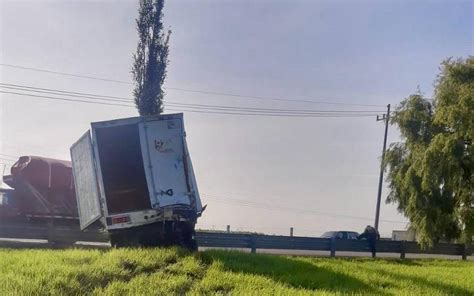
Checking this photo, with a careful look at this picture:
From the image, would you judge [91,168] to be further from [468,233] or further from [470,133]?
[468,233]

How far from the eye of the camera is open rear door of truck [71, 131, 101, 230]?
13102 mm

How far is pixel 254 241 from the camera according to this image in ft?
61.7

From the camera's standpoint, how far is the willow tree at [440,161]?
20.3 metres

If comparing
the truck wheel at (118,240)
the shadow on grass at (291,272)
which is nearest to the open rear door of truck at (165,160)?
the truck wheel at (118,240)

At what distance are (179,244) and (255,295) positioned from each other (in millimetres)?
4904

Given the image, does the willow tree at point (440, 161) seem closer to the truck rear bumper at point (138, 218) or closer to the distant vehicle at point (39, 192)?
the truck rear bumper at point (138, 218)

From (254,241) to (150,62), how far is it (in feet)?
28.9

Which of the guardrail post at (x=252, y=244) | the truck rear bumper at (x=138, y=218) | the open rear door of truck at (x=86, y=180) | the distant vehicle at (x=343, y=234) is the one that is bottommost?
the guardrail post at (x=252, y=244)

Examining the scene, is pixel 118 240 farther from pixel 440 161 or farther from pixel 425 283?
pixel 440 161

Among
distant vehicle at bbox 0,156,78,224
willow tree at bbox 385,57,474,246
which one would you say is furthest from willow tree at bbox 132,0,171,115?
willow tree at bbox 385,57,474,246

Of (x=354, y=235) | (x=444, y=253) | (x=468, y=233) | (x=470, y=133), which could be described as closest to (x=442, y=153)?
(x=470, y=133)

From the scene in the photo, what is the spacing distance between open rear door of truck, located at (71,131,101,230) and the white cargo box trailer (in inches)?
1.2

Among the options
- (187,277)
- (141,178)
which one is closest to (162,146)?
(141,178)

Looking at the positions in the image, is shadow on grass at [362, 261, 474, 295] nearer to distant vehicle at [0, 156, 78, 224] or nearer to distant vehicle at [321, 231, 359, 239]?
distant vehicle at [0, 156, 78, 224]
